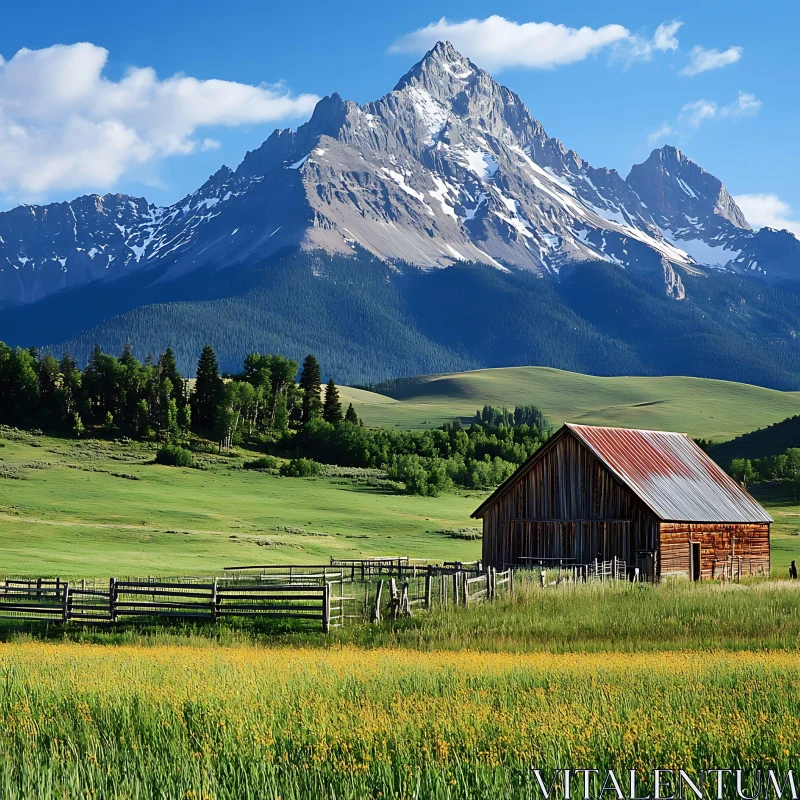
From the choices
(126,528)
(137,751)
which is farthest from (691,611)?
(126,528)

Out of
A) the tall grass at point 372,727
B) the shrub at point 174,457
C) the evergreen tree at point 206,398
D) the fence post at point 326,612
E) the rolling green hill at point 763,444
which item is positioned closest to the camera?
the tall grass at point 372,727

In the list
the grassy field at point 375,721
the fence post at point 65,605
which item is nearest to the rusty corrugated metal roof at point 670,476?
the fence post at point 65,605

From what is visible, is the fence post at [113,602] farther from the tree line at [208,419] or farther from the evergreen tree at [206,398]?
the evergreen tree at [206,398]

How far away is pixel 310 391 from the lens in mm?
166750

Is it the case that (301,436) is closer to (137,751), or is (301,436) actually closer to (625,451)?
(625,451)

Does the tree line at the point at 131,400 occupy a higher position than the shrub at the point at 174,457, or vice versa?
the tree line at the point at 131,400

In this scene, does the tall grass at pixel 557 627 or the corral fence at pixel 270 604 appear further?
the corral fence at pixel 270 604

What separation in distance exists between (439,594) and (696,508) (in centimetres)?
2124

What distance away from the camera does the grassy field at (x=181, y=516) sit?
2576 inches

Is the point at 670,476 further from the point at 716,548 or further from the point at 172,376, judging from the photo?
the point at 172,376

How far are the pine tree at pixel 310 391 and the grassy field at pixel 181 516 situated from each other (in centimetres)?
2819

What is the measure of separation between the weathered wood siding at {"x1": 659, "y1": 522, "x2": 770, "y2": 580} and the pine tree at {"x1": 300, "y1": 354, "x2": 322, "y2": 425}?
350 feet

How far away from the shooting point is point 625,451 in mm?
51500

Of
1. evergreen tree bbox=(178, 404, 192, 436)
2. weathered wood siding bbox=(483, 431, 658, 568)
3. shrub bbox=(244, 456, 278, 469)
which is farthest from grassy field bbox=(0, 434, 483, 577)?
weathered wood siding bbox=(483, 431, 658, 568)
